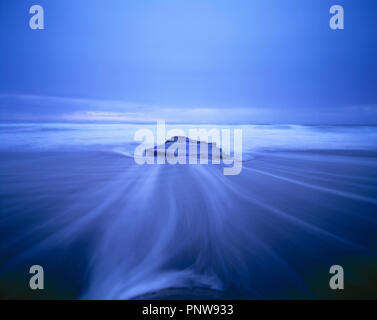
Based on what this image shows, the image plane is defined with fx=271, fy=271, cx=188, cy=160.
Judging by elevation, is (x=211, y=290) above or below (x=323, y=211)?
below

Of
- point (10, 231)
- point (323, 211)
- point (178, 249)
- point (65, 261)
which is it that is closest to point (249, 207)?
point (323, 211)

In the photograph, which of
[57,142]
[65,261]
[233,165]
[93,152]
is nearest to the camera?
[65,261]

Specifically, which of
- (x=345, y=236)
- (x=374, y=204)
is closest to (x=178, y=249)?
(x=345, y=236)

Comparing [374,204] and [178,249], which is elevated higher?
[374,204]

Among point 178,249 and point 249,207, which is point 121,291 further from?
point 249,207

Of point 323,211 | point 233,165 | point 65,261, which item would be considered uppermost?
point 233,165

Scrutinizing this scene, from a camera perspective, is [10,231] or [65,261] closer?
[65,261]

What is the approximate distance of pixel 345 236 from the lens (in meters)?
Answer: 1.49

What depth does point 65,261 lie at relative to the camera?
134cm

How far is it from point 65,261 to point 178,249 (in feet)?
1.84

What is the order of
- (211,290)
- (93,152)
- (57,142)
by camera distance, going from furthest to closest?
(57,142) → (93,152) → (211,290)

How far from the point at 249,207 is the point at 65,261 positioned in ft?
3.74

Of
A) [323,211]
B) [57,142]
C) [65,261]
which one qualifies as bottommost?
[65,261]

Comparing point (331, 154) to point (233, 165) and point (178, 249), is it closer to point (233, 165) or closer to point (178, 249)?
point (233, 165)
